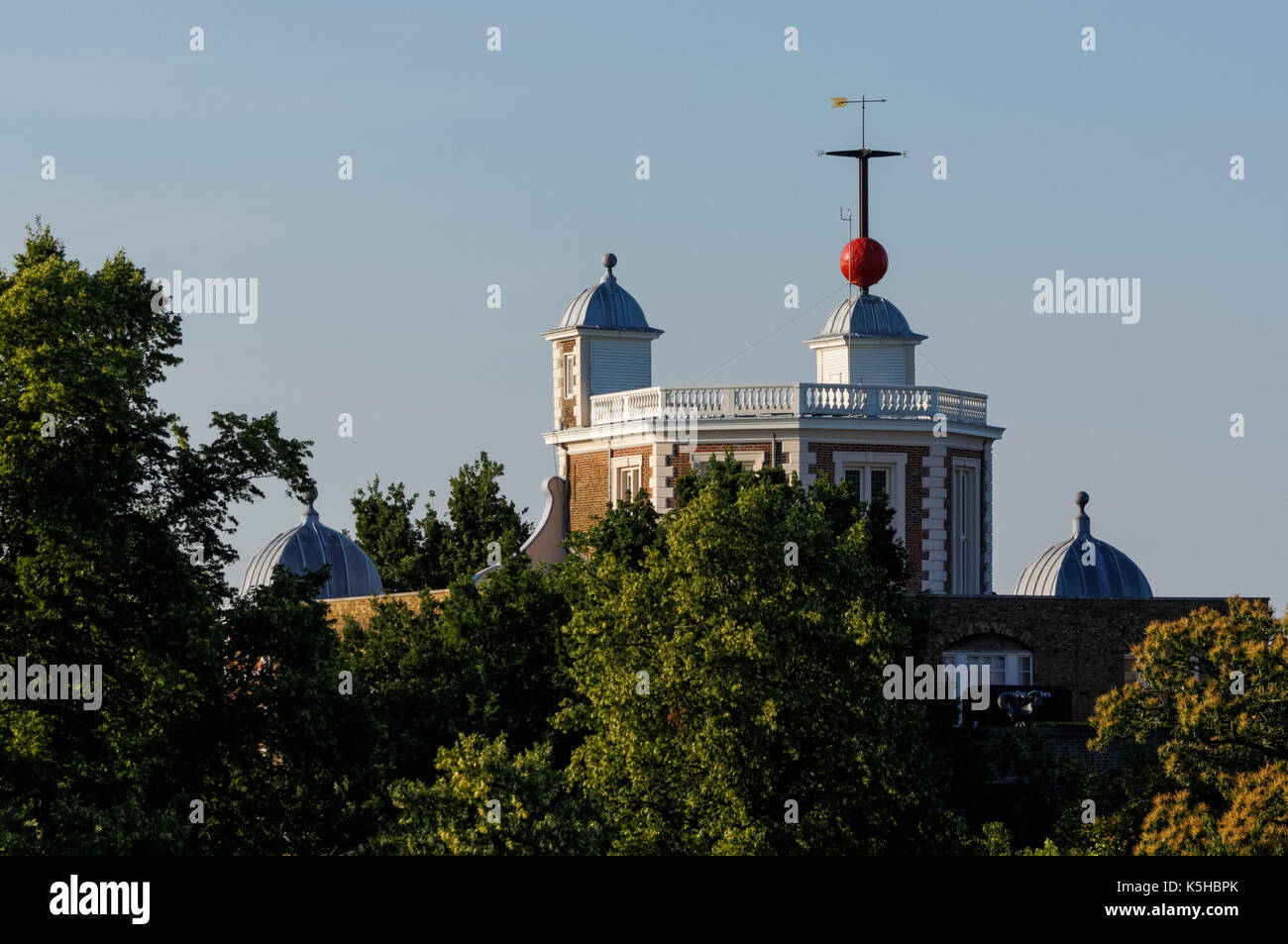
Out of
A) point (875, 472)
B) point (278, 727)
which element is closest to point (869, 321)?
point (875, 472)

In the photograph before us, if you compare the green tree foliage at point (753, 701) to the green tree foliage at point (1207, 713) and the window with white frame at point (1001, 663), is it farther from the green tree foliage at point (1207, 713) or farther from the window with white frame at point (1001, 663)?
the window with white frame at point (1001, 663)

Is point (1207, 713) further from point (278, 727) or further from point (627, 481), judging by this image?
point (627, 481)

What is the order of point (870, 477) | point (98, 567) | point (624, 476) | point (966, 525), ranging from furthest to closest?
1. point (624, 476)
2. point (966, 525)
3. point (870, 477)
4. point (98, 567)

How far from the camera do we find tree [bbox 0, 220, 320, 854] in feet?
115

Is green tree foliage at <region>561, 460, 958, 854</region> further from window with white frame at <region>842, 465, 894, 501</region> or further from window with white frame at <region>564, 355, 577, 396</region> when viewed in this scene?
window with white frame at <region>564, 355, 577, 396</region>

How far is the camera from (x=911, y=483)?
58438 mm

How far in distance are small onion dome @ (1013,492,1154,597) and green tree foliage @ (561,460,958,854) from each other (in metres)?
18.9

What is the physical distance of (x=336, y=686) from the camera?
39.6 meters

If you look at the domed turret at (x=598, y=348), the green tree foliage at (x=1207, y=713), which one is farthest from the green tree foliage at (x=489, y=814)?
the domed turret at (x=598, y=348)

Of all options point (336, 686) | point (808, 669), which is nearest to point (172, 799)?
point (336, 686)

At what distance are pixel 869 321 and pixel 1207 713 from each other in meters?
22.4

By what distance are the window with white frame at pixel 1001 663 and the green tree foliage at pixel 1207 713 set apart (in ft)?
24.2

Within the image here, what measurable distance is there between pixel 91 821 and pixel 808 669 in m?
16.4
